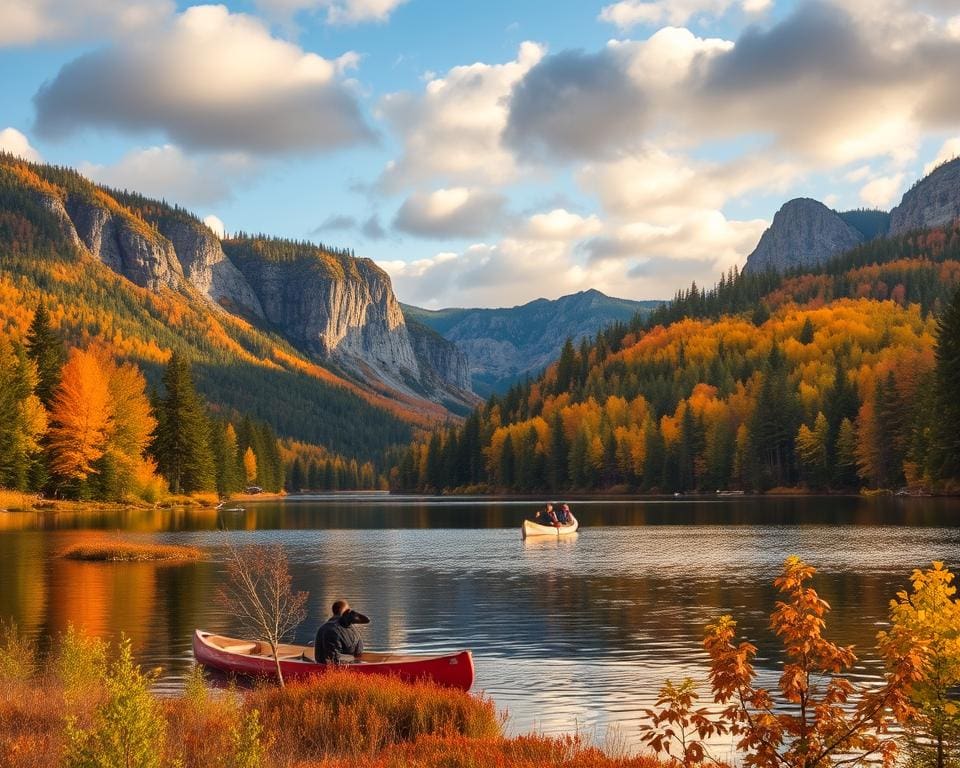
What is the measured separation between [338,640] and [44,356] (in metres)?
103

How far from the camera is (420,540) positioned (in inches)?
3342

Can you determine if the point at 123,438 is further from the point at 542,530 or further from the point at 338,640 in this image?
the point at 338,640

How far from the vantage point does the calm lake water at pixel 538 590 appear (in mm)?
30203

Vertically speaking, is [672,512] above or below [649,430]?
below

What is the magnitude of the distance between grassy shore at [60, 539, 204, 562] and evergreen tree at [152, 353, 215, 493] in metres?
69.2

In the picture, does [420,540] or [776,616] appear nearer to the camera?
[776,616]

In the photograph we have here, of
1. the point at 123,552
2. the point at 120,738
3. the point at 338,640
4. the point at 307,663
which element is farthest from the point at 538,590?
the point at 120,738

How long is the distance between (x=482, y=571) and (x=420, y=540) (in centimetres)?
2536

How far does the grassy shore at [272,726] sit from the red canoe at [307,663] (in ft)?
4.20

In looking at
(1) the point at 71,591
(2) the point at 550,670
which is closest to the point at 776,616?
(2) the point at 550,670

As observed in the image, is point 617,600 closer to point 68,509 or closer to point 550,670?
point 550,670

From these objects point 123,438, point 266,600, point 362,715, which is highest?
point 123,438

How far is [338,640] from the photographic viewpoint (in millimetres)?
26375

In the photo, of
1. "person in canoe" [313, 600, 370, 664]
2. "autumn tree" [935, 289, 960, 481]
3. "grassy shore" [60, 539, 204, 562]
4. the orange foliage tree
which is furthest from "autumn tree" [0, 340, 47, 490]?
the orange foliage tree
